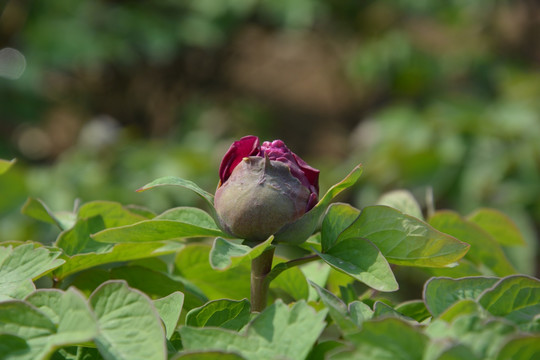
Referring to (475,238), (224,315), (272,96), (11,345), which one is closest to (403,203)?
(475,238)

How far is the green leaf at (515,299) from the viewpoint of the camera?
0.32 meters

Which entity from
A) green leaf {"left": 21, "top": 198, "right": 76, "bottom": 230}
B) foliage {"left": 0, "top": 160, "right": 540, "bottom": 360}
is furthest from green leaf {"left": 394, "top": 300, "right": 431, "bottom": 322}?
green leaf {"left": 21, "top": 198, "right": 76, "bottom": 230}

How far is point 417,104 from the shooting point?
10.3ft

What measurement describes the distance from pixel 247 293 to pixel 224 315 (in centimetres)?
11

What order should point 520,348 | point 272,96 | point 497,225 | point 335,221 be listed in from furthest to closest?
point 272,96 < point 497,225 < point 335,221 < point 520,348

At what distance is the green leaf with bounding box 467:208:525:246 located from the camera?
51cm

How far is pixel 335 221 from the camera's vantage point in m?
0.38

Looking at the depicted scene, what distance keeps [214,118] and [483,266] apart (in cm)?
277

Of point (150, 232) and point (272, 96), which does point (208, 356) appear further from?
point (272, 96)

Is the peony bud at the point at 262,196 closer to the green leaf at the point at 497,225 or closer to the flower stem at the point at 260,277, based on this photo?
the flower stem at the point at 260,277

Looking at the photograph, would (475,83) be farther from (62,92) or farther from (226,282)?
(226,282)

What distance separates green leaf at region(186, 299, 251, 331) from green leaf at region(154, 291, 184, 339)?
0.05 ft

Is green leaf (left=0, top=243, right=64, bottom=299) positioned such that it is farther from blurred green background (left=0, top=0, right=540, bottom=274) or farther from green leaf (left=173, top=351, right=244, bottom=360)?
blurred green background (left=0, top=0, right=540, bottom=274)

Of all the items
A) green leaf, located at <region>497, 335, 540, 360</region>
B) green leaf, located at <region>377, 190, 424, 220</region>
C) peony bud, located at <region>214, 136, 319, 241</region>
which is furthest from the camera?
green leaf, located at <region>377, 190, 424, 220</region>
